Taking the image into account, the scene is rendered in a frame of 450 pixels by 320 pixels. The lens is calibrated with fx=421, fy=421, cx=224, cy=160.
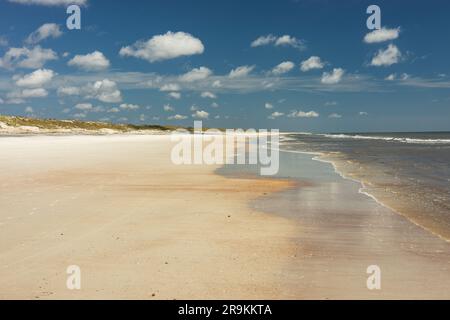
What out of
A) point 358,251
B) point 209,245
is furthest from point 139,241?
point 358,251

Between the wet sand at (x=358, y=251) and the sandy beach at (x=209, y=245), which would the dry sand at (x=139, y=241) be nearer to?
the sandy beach at (x=209, y=245)

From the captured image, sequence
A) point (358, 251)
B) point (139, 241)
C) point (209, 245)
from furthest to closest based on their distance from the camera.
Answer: point (139, 241)
point (209, 245)
point (358, 251)

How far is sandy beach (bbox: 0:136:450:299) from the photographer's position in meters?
5.29

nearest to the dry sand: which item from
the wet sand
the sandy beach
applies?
the sandy beach

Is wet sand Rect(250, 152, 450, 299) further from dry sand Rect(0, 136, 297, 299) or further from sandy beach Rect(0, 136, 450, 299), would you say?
dry sand Rect(0, 136, 297, 299)

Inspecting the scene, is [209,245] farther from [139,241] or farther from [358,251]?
[358,251]

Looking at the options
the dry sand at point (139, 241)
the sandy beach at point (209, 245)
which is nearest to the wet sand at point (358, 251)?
the sandy beach at point (209, 245)

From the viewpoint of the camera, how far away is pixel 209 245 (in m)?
7.14

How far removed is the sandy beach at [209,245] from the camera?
5.29 metres

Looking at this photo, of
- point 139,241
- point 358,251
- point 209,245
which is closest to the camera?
point 358,251

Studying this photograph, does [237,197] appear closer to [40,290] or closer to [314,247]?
[314,247]

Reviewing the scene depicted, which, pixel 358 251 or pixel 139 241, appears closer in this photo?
pixel 358 251
